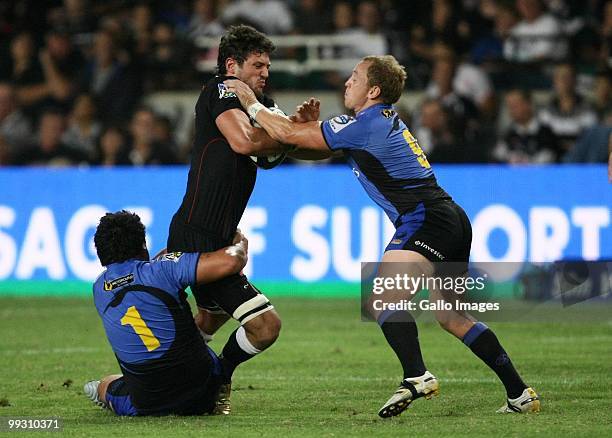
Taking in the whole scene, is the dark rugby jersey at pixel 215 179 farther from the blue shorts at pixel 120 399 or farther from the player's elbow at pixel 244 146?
the blue shorts at pixel 120 399

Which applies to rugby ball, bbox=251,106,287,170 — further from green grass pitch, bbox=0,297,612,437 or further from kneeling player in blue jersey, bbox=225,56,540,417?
green grass pitch, bbox=0,297,612,437

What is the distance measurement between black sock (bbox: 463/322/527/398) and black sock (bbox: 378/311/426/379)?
0.36 m

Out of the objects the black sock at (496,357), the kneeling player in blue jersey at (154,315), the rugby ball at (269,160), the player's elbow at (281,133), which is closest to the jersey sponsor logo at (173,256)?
the kneeling player in blue jersey at (154,315)

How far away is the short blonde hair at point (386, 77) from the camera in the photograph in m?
7.23

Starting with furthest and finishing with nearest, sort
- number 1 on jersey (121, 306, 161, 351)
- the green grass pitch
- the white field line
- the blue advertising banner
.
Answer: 1. the blue advertising banner
2. the white field line
3. number 1 on jersey (121, 306, 161, 351)
4. the green grass pitch

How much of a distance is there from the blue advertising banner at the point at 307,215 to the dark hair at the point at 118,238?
713 cm

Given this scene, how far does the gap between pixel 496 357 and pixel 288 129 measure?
1.78m

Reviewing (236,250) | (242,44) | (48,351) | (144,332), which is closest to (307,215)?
(48,351)

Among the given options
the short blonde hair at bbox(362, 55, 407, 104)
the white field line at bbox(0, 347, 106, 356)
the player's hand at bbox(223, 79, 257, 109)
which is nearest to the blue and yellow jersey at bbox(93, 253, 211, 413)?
the player's hand at bbox(223, 79, 257, 109)

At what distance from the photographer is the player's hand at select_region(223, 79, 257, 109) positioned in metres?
7.42

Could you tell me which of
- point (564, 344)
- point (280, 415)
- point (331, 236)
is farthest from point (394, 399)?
point (331, 236)

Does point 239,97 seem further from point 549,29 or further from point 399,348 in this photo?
point 549,29

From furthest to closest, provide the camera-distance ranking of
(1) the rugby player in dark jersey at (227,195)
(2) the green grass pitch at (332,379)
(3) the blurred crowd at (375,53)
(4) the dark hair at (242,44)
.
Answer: (3) the blurred crowd at (375,53) → (4) the dark hair at (242,44) → (1) the rugby player in dark jersey at (227,195) → (2) the green grass pitch at (332,379)

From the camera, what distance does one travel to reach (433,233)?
7.21 m
